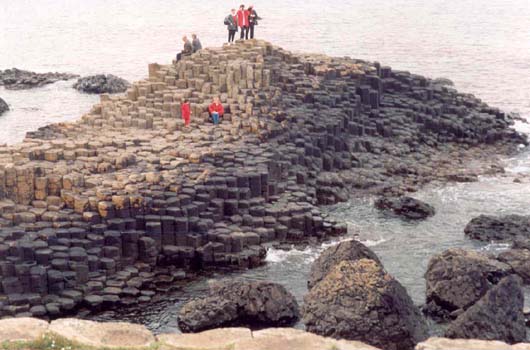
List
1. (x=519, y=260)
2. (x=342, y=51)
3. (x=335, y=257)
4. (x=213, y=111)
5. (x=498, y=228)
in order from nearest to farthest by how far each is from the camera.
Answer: (x=335, y=257), (x=519, y=260), (x=498, y=228), (x=213, y=111), (x=342, y=51)

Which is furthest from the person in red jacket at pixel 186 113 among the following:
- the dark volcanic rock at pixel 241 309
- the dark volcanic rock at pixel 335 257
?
the dark volcanic rock at pixel 241 309

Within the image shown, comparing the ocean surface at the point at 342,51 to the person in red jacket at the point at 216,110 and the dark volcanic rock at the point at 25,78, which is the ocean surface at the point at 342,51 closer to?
the dark volcanic rock at the point at 25,78

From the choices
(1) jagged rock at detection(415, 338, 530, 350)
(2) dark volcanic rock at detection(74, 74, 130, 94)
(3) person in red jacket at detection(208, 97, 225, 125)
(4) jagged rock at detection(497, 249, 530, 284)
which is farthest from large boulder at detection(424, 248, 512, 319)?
(2) dark volcanic rock at detection(74, 74, 130, 94)

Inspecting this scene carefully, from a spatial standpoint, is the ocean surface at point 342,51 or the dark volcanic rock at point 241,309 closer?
the dark volcanic rock at point 241,309

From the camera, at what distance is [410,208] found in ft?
105

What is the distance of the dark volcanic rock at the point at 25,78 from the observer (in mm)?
60059

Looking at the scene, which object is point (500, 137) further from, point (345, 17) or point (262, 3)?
point (262, 3)

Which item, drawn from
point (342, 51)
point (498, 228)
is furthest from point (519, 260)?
point (342, 51)

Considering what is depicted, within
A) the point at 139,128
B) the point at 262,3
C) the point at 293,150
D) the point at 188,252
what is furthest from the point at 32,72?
the point at 262,3

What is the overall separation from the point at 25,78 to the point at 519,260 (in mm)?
42774

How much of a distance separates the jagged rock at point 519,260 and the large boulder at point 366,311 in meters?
5.24

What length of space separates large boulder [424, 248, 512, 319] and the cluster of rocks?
2896mm

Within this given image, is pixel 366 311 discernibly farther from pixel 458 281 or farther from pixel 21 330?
pixel 21 330

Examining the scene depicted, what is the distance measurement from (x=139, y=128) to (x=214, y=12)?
253 ft
